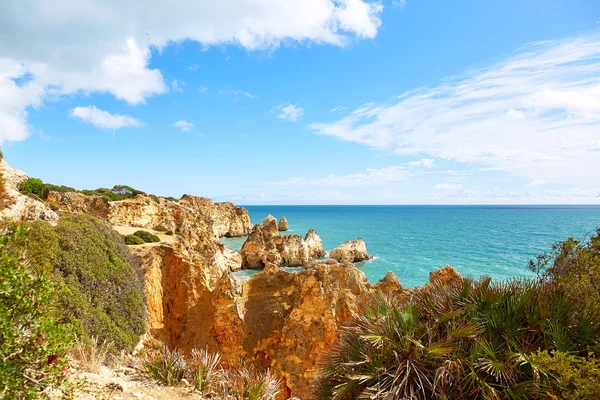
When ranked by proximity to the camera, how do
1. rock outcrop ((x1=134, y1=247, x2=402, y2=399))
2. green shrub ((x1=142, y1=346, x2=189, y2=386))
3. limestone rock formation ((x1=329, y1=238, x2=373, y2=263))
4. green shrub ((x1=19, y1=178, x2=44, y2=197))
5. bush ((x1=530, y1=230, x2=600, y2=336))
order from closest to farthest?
1. bush ((x1=530, y1=230, x2=600, y2=336))
2. green shrub ((x1=142, y1=346, x2=189, y2=386))
3. rock outcrop ((x1=134, y1=247, x2=402, y2=399))
4. green shrub ((x1=19, y1=178, x2=44, y2=197))
5. limestone rock formation ((x1=329, y1=238, x2=373, y2=263))

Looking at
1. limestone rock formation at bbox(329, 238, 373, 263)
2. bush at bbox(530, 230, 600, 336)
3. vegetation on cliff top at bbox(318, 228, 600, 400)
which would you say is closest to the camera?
vegetation on cliff top at bbox(318, 228, 600, 400)

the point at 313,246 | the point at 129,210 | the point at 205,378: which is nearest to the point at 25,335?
the point at 205,378

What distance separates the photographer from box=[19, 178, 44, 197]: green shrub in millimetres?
30453

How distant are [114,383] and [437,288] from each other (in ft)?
22.3

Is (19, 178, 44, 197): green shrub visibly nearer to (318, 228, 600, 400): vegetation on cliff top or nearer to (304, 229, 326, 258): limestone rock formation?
(318, 228, 600, 400): vegetation on cliff top

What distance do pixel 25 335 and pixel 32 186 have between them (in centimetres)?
3495

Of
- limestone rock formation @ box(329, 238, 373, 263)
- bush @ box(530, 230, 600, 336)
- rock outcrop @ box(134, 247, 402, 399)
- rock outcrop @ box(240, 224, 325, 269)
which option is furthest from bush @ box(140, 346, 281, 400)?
limestone rock formation @ box(329, 238, 373, 263)

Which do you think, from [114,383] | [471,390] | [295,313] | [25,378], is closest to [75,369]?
[114,383]

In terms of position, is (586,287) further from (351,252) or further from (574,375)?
(351,252)

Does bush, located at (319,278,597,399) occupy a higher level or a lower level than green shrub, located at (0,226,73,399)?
lower

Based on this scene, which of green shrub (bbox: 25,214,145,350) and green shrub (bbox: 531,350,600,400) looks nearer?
green shrub (bbox: 531,350,600,400)

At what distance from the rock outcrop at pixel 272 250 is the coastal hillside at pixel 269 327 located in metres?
33.3

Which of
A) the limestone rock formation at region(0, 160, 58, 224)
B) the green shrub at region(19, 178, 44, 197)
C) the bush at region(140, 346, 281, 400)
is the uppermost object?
the green shrub at region(19, 178, 44, 197)

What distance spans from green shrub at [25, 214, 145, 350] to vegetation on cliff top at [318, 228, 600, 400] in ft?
22.6
